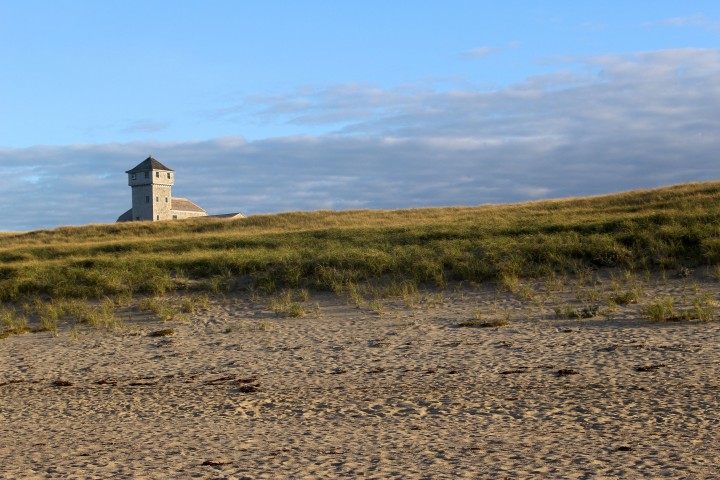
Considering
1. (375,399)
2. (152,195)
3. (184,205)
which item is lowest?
(375,399)

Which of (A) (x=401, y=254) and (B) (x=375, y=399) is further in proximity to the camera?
(A) (x=401, y=254)

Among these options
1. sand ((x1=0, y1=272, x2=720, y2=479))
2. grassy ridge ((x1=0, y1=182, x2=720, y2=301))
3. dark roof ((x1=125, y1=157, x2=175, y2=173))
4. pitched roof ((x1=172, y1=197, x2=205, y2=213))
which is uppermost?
dark roof ((x1=125, y1=157, x2=175, y2=173))

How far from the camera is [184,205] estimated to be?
10031 centimetres

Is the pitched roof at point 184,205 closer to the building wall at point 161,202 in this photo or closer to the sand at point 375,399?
the building wall at point 161,202

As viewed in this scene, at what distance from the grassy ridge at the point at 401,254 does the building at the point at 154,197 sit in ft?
217

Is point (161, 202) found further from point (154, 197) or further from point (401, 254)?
point (401, 254)

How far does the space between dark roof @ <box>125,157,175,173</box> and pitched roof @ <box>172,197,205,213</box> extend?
169 inches

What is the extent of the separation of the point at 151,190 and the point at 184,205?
501cm

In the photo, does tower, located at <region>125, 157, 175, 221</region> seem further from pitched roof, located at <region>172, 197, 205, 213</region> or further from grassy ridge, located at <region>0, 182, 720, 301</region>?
grassy ridge, located at <region>0, 182, 720, 301</region>

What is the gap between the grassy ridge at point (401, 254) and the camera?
20062 millimetres

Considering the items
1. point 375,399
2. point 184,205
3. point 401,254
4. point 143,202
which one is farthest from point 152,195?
point 375,399

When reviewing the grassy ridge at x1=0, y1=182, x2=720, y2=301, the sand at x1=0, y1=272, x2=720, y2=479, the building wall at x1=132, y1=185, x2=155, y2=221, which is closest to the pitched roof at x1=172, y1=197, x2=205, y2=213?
the building wall at x1=132, y1=185, x2=155, y2=221

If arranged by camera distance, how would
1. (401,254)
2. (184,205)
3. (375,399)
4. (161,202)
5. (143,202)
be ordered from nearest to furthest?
(375,399) < (401,254) < (161,202) < (143,202) < (184,205)

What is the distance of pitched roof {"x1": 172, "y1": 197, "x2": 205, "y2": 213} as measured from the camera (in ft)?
326
